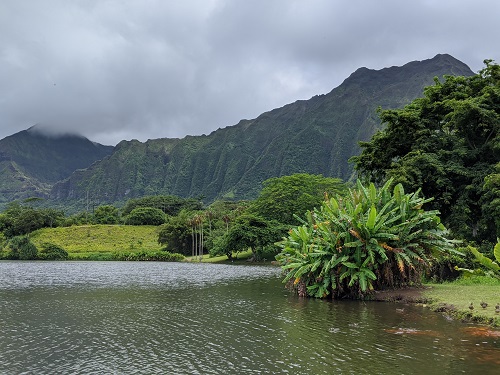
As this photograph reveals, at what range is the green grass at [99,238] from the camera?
96.4m

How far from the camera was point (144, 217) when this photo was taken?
128500 millimetres

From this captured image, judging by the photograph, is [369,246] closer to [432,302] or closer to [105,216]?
[432,302]

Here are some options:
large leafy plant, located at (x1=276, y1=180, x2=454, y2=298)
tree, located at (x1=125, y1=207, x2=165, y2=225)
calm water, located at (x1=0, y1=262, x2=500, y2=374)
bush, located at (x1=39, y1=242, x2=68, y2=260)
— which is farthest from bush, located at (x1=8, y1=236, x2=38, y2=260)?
large leafy plant, located at (x1=276, y1=180, x2=454, y2=298)

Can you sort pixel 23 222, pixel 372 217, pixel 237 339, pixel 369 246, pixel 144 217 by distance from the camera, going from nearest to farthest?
pixel 237 339
pixel 372 217
pixel 369 246
pixel 23 222
pixel 144 217

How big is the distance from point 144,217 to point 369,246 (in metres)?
114

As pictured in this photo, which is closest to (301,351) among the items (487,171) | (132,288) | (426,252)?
(426,252)

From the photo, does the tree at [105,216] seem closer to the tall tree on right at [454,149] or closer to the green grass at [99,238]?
the green grass at [99,238]

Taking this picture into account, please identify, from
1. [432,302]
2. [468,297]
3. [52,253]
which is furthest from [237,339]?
[52,253]

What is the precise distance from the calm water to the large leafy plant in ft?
4.46

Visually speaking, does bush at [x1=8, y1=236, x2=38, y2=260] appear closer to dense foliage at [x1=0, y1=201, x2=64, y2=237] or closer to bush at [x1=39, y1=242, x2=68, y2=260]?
bush at [x1=39, y1=242, x2=68, y2=260]

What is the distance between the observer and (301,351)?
491 inches

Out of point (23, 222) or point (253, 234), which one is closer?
point (253, 234)

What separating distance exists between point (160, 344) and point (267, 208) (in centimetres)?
6686

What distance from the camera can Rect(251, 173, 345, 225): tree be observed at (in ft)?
258
